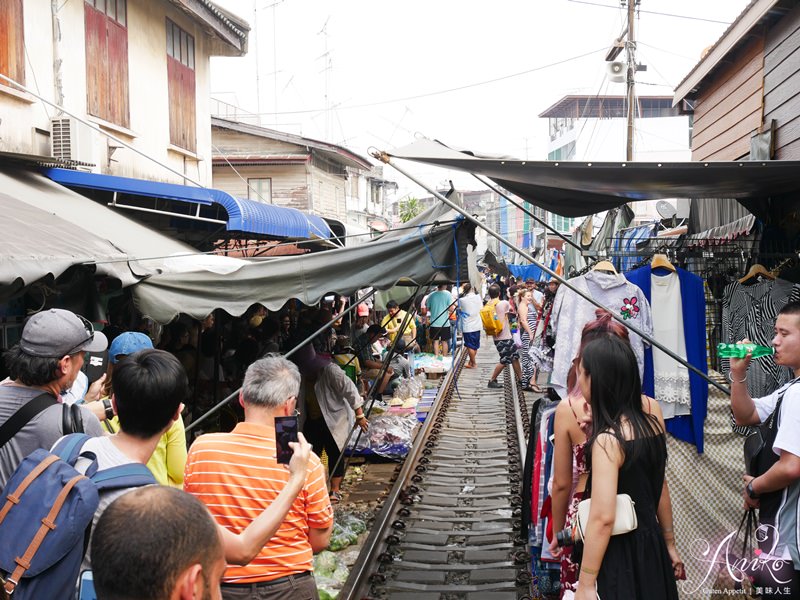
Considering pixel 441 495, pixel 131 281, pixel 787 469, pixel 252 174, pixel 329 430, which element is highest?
pixel 252 174

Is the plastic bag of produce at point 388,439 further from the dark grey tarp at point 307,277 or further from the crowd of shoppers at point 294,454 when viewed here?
the crowd of shoppers at point 294,454

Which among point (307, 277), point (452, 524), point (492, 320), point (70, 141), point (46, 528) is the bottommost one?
point (452, 524)

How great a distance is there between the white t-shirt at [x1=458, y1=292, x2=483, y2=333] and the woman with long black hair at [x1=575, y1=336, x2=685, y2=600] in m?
13.4

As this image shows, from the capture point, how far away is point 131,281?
17.7ft

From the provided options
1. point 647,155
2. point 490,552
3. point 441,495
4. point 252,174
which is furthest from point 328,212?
point 490,552

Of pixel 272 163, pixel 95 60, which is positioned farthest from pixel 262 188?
pixel 95 60

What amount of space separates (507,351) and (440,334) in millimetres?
5139

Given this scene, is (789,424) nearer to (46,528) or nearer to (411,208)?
(46,528)

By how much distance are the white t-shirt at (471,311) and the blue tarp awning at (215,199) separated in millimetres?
6076

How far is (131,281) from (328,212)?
22.8 meters

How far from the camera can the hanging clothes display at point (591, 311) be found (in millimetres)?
5184

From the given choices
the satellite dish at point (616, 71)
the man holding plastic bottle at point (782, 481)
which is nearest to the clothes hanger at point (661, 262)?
the man holding plastic bottle at point (782, 481)

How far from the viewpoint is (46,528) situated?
2344 mm

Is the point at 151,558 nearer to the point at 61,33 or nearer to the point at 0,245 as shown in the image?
the point at 0,245
